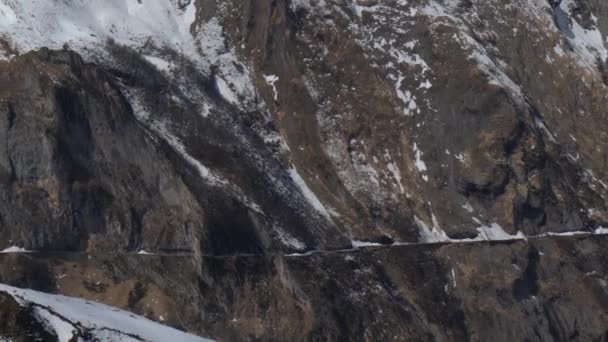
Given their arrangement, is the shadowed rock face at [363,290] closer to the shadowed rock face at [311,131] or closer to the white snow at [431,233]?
the white snow at [431,233]

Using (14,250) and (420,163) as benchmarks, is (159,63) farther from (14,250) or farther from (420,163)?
(14,250)

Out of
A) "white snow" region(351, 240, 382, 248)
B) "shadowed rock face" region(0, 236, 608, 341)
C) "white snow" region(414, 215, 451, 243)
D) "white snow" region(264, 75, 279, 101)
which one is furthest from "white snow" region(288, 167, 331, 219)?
"white snow" region(264, 75, 279, 101)

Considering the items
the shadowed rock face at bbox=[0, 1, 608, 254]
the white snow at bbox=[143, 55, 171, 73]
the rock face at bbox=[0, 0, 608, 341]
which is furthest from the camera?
the white snow at bbox=[143, 55, 171, 73]

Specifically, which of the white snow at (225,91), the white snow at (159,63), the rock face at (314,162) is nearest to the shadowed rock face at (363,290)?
the rock face at (314,162)

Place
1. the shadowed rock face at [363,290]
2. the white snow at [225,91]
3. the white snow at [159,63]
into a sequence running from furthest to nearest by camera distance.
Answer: the white snow at [225,91]
the white snow at [159,63]
the shadowed rock face at [363,290]

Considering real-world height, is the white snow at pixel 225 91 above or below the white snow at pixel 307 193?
above

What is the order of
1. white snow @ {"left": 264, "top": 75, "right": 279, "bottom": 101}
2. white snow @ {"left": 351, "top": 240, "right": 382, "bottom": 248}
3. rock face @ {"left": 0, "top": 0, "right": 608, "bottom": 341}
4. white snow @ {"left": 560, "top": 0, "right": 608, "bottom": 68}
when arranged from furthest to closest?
white snow @ {"left": 560, "top": 0, "right": 608, "bottom": 68} < white snow @ {"left": 264, "top": 75, "right": 279, "bottom": 101} < white snow @ {"left": 351, "top": 240, "right": 382, "bottom": 248} < rock face @ {"left": 0, "top": 0, "right": 608, "bottom": 341}

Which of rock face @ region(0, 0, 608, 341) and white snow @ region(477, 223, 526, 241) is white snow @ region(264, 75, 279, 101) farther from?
white snow @ region(477, 223, 526, 241)

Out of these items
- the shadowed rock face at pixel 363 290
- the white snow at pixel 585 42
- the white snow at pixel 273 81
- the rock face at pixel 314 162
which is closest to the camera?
the shadowed rock face at pixel 363 290
